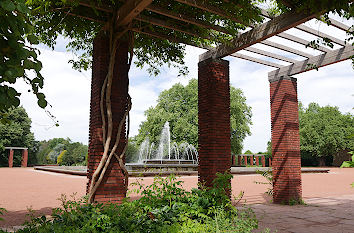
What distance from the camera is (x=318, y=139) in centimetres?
3350

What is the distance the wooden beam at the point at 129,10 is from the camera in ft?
13.0

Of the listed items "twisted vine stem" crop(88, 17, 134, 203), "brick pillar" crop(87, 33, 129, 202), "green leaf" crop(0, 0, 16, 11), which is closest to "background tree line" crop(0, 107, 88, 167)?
"brick pillar" crop(87, 33, 129, 202)

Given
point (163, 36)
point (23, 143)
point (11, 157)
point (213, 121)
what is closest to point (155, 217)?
point (213, 121)

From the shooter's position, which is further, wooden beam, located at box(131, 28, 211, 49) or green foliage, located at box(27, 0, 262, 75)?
wooden beam, located at box(131, 28, 211, 49)

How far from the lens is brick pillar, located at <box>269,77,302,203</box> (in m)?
7.34

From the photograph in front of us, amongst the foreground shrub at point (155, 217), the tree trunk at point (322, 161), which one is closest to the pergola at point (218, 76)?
the foreground shrub at point (155, 217)

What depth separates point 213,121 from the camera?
228 inches

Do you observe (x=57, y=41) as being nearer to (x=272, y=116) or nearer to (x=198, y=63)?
(x=198, y=63)

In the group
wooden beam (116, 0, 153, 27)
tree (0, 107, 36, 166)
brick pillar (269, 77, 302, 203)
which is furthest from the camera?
tree (0, 107, 36, 166)

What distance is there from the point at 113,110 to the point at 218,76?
258cm

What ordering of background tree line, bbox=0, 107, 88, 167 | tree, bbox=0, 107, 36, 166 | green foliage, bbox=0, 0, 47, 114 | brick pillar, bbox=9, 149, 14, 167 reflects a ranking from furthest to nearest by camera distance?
background tree line, bbox=0, 107, 88, 167
tree, bbox=0, 107, 36, 166
brick pillar, bbox=9, 149, 14, 167
green foliage, bbox=0, 0, 47, 114

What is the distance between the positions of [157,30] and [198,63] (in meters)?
1.50

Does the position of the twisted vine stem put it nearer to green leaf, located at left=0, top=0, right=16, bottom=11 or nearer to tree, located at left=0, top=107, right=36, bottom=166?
green leaf, located at left=0, top=0, right=16, bottom=11

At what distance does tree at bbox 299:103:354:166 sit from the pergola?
29445mm
